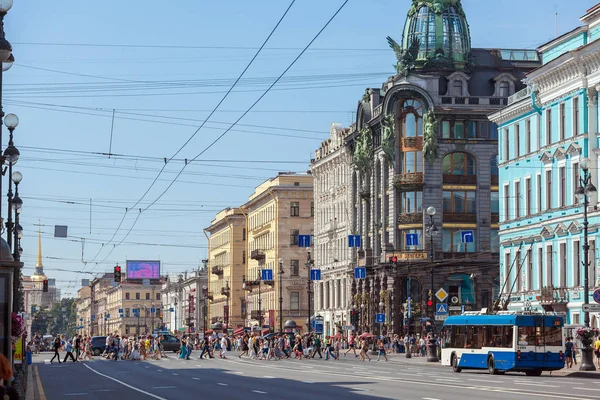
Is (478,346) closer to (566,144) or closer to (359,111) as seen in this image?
(566,144)

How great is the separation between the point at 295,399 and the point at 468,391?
4367mm

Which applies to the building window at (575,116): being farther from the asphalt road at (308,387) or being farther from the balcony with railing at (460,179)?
the balcony with railing at (460,179)

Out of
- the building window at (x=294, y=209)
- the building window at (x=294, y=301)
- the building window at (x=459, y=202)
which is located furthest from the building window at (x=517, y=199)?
the building window at (x=294, y=209)

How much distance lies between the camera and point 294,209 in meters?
138

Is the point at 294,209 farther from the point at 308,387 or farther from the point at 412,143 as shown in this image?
the point at 308,387

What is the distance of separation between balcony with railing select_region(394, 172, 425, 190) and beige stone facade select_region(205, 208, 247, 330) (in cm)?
6034

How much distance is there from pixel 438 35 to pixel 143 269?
339ft

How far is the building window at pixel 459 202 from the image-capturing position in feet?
315

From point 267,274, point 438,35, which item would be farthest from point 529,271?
point 267,274

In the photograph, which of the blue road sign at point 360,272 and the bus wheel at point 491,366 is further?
the blue road sign at point 360,272

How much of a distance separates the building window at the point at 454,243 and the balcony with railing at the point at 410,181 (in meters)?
3.94

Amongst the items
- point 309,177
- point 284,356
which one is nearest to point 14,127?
point 284,356

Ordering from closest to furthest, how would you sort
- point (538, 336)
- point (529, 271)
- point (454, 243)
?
point (538, 336), point (529, 271), point (454, 243)

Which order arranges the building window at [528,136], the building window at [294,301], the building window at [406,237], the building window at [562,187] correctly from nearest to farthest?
the building window at [562,187] < the building window at [528,136] < the building window at [406,237] < the building window at [294,301]
